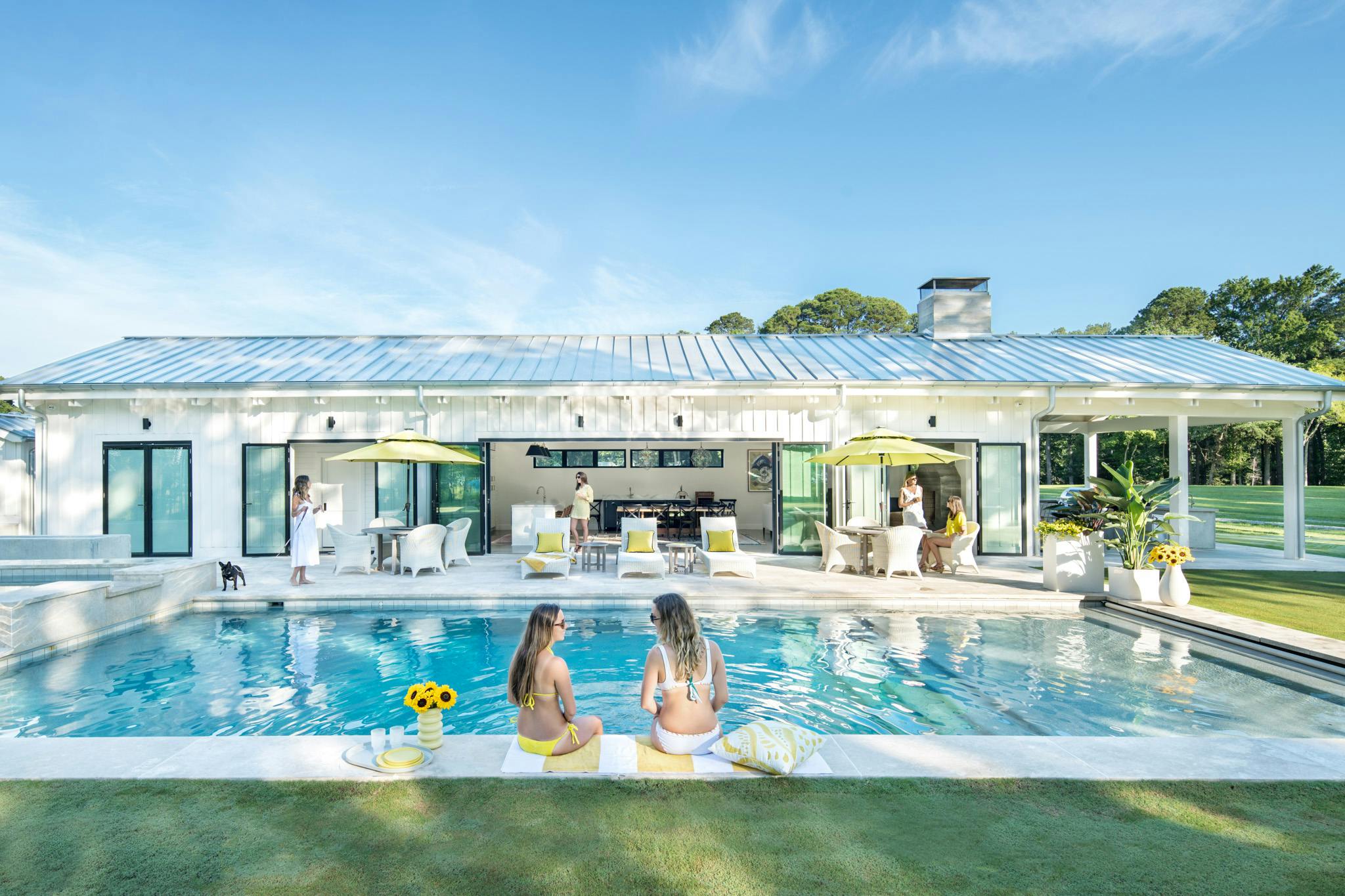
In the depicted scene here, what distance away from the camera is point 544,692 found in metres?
3.31

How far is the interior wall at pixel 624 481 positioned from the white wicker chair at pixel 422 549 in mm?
7874

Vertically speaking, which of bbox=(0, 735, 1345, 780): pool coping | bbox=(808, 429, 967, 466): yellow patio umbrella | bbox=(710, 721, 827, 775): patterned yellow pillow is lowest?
bbox=(0, 735, 1345, 780): pool coping

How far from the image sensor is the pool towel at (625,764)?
3.17 m

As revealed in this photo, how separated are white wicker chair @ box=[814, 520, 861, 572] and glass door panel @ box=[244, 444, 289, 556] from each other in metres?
9.08

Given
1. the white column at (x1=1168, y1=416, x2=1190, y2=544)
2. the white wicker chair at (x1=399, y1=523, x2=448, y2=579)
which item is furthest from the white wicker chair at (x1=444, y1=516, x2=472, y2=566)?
the white column at (x1=1168, y1=416, x2=1190, y2=544)

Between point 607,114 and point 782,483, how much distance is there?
10.7 m

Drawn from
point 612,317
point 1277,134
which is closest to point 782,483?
point 1277,134

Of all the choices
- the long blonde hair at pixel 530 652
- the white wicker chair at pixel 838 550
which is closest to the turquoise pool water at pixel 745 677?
the long blonde hair at pixel 530 652

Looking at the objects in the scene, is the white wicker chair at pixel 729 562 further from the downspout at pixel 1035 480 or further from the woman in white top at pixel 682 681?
the woman in white top at pixel 682 681

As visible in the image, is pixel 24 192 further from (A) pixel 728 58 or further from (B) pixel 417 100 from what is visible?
(A) pixel 728 58

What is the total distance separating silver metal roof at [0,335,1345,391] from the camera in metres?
11.0

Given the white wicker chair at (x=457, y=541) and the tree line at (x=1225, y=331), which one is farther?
the tree line at (x=1225, y=331)

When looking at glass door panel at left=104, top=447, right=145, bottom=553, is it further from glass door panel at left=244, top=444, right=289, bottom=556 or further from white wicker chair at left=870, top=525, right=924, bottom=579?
white wicker chair at left=870, top=525, right=924, bottom=579

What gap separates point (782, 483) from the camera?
37.6ft
